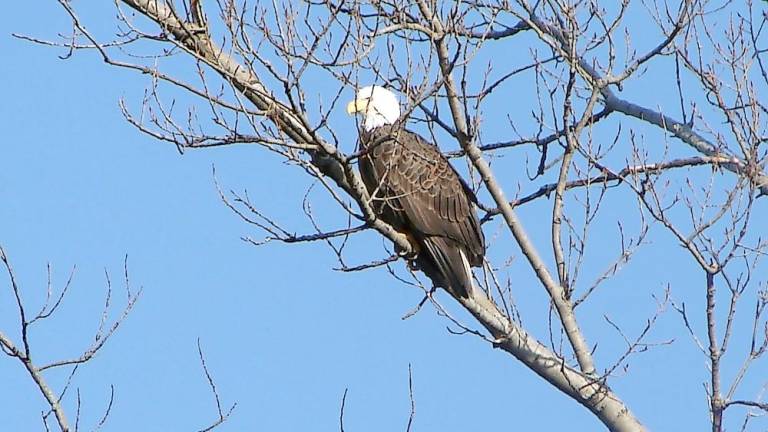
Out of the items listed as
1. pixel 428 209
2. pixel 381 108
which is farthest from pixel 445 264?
pixel 381 108

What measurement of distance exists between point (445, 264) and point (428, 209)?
0.31m

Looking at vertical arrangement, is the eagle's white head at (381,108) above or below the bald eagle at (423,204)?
above

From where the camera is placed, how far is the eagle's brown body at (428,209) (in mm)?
6352

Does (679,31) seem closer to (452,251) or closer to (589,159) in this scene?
(589,159)

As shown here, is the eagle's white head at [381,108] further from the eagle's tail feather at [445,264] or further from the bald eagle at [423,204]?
the eagle's tail feather at [445,264]

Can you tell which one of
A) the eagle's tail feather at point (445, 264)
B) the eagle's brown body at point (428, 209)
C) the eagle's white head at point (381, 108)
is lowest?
the eagle's tail feather at point (445, 264)

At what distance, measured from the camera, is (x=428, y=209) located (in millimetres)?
6566

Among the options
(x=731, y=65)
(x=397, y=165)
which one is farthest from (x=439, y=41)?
(x=731, y=65)

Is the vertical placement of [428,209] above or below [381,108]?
below

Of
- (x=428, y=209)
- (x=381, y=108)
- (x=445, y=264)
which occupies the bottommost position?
(x=445, y=264)

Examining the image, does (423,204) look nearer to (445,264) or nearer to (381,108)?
(445,264)

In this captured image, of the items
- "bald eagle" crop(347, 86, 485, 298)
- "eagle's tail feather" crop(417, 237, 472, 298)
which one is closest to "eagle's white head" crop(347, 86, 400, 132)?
"bald eagle" crop(347, 86, 485, 298)

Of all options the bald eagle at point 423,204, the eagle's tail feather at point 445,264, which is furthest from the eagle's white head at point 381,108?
the eagle's tail feather at point 445,264

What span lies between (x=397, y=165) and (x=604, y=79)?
44.3 inches
